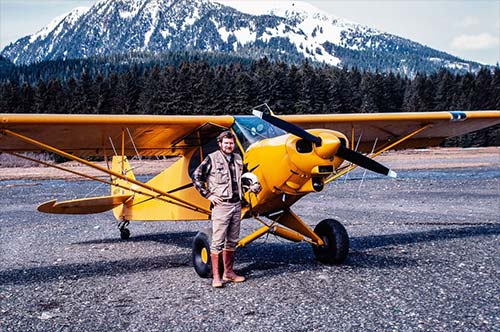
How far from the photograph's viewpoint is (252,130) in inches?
332

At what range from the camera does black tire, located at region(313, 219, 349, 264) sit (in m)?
8.44

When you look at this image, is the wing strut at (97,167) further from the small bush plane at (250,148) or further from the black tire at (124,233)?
the black tire at (124,233)

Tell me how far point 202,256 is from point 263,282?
1.10 m

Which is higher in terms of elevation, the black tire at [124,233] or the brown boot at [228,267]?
the brown boot at [228,267]

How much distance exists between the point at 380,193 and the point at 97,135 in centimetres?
1446

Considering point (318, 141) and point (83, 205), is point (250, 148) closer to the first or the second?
point (318, 141)

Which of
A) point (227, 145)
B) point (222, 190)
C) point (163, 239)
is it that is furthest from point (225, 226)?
point (163, 239)

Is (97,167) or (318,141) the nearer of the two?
(318,141)

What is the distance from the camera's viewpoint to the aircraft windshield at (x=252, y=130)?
8.23 meters

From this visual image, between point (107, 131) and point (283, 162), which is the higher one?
point (107, 131)

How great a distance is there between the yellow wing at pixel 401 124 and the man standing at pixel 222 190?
204cm

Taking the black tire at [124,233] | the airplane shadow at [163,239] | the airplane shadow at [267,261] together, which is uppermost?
the airplane shadow at [267,261]

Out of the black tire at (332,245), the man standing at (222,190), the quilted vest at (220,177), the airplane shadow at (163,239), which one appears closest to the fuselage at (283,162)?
the man standing at (222,190)

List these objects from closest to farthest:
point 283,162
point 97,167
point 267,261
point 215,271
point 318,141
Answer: point 318,141
point 283,162
point 215,271
point 97,167
point 267,261
